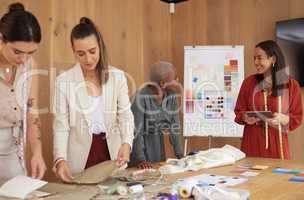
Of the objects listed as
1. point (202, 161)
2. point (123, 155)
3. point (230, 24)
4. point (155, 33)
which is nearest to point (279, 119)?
point (202, 161)

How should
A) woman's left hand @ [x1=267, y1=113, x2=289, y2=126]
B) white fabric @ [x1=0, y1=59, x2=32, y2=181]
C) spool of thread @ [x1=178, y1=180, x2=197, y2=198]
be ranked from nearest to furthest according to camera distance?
spool of thread @ [x1=178, y1=180, x2=197, y2=198], white fabric @ [x1=0, y1=59, x2=32, y2=181], woman's left hand @ [x1=267, y1=113, x2=289, y2=126]

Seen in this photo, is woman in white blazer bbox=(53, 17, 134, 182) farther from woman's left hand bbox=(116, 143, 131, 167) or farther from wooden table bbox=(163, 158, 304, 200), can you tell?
wooden table bbox=(163, 158, 304, 200)

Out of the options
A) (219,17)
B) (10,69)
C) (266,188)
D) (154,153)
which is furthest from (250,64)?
(10,69)

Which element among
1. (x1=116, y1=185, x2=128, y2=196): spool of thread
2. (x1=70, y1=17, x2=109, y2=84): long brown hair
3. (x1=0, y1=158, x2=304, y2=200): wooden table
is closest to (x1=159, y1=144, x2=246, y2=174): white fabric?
(x1=0, y1=158, x2=304, y2=200): wooden table

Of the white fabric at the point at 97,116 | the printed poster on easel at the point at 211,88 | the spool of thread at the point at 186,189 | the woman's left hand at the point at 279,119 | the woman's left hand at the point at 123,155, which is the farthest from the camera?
the printed poster on easel at the point at 211,88

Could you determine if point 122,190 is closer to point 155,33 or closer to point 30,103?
point 30,103

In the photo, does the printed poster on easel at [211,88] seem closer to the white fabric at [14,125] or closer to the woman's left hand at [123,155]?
the woman's left hand at [123,155]

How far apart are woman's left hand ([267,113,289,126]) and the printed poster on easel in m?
1.49

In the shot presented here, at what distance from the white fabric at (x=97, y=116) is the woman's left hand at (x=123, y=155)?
154 mm

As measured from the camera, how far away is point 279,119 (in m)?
2.79

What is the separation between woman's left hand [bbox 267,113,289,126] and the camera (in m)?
2.79

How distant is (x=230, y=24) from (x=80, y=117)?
3213mm

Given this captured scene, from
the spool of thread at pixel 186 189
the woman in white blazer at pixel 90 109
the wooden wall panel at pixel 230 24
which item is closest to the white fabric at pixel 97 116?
the woman in white blazer at pixel 90 109

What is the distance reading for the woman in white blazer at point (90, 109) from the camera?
1962mm
